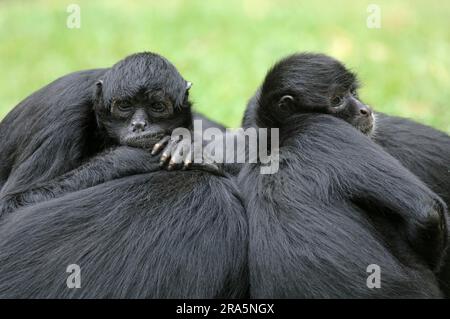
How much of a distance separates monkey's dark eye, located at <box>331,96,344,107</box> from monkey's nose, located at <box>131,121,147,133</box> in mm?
1370

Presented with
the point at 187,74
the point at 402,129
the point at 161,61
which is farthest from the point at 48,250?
the point at 187,74

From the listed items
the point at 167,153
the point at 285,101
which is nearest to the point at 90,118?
the point at 167,153

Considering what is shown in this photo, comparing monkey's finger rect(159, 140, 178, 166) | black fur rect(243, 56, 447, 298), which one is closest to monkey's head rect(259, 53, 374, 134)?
black fur rect(243, 56, 447, 298)

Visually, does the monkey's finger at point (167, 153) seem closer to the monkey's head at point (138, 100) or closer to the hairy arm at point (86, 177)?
the hairy arm at point (86, 177)

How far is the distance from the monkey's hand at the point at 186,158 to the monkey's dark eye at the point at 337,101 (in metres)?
0.98

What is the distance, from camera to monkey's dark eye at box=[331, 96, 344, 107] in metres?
5.44

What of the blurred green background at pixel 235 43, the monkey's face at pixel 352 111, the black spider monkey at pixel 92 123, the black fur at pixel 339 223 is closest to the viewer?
the black fur at pixel 339 223

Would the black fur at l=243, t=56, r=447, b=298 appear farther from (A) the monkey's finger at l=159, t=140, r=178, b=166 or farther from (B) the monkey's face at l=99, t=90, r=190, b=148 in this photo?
(B) the monkey's face at l=99, t=90, r=190, b=148

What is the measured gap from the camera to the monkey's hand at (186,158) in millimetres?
4949

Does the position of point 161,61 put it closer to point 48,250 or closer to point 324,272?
point 48,250

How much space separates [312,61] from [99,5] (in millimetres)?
9782

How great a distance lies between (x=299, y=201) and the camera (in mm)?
4426

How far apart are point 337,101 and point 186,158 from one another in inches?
49.7

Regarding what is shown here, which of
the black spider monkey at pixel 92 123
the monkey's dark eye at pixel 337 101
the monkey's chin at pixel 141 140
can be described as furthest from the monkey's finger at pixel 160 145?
the monkey's dark eye at pixel 337 101
